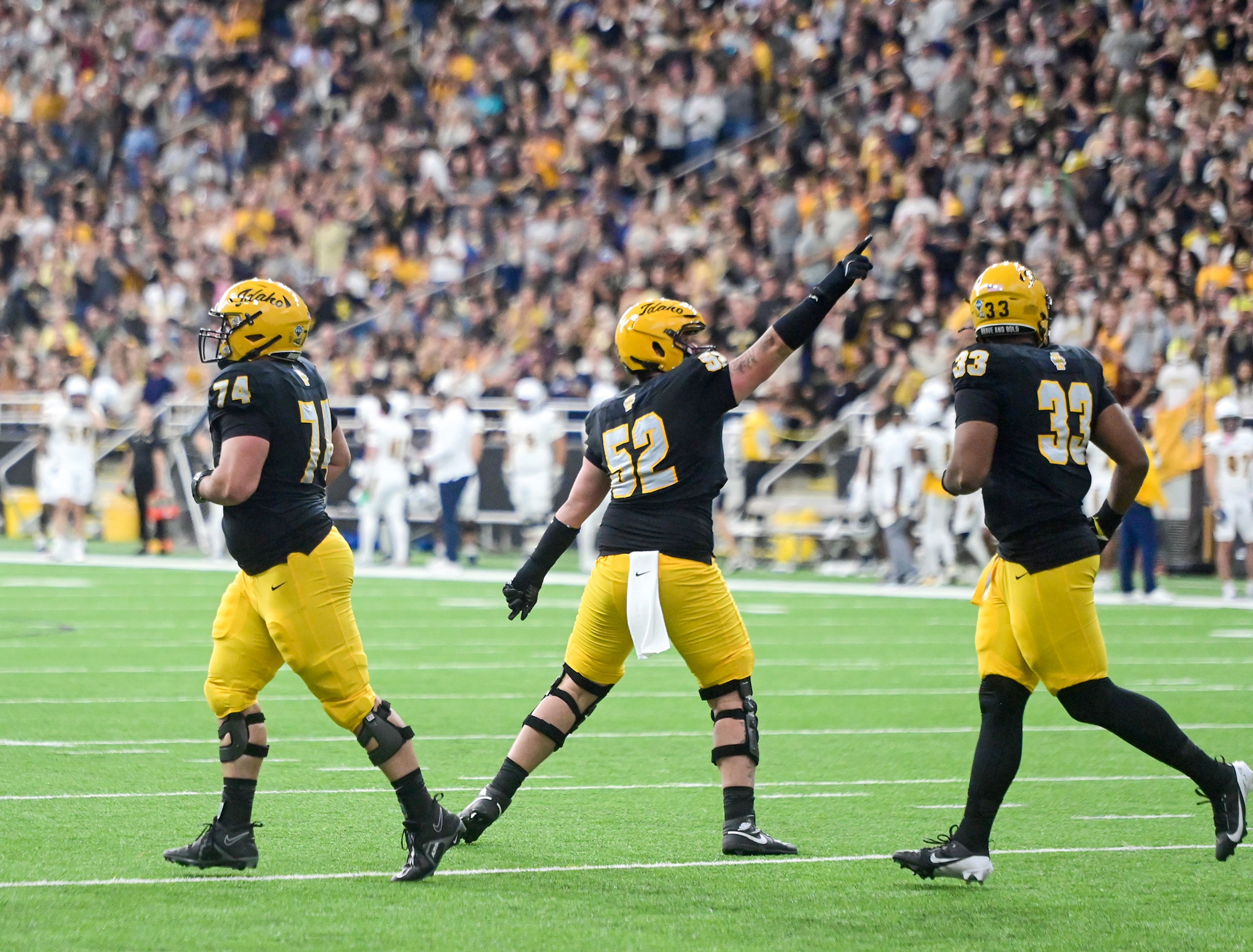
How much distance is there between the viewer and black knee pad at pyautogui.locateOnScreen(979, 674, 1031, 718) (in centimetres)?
595

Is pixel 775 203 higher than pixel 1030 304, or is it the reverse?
pixel 775 203

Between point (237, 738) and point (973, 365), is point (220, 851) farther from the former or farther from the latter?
point (973, 365)

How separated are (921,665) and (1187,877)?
6.39 metres

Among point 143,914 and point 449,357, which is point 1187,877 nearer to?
point 143,914

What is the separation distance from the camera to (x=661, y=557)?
6488 mm

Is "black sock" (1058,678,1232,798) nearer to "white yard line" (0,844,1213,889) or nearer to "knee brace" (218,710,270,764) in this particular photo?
"white yard line" (0,844,1213,889)

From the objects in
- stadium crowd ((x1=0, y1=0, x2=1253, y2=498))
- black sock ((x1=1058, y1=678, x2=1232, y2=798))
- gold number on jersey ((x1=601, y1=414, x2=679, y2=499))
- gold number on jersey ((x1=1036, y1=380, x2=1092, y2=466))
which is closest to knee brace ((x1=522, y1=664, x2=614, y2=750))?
gold number on jersey ((x1=601, y1=414, x2=679, y2=499))

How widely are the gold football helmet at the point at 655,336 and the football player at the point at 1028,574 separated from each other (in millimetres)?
1143

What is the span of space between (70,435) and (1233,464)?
44.5ft

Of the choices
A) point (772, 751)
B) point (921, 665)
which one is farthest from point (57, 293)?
point (772, 751)

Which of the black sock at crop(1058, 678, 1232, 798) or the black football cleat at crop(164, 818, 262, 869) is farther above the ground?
the black sock at crop(1058, 678, 1232, 798)

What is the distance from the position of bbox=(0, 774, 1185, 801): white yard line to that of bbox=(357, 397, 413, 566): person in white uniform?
13.7m

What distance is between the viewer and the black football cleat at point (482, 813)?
658 centimetres

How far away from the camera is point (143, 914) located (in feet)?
17.7
